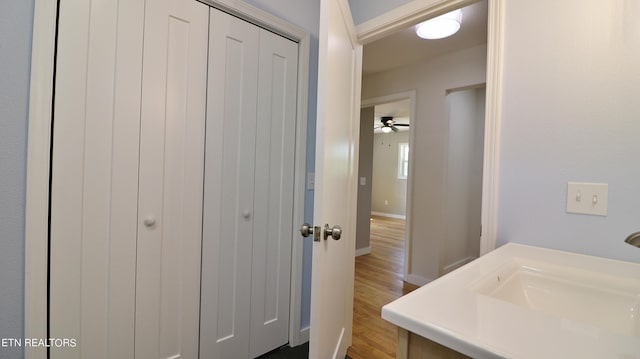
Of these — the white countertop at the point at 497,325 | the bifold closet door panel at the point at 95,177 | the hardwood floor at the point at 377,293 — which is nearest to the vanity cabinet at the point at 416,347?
the white countertop at the point at 497,325

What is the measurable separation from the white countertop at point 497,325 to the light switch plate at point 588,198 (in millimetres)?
273

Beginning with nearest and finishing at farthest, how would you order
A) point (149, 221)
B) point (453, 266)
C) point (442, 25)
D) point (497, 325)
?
point (497, 325)
point (149, 221)
point (442, 25)
point (453, 266)

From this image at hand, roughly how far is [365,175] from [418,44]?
74.9 inches

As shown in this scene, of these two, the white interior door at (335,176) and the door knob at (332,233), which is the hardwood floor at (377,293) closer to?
the white interior door at (335,176)

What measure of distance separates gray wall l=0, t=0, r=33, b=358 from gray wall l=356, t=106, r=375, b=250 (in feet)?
11.0

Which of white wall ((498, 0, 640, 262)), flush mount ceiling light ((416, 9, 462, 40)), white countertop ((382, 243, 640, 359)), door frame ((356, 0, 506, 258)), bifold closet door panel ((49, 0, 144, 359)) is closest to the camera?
white countertop ((382, 243, 640, 359))

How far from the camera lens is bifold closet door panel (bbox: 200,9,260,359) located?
4.49ft

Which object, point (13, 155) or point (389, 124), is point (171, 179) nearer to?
point (13, 155)

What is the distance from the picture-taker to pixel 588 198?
93 cm

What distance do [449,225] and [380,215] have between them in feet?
15.6

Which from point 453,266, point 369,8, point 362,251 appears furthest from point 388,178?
point 369,8

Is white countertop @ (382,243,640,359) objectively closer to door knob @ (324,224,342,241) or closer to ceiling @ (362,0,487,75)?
door knob @ (324,224,342,241)

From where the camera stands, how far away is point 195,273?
133 centimetres

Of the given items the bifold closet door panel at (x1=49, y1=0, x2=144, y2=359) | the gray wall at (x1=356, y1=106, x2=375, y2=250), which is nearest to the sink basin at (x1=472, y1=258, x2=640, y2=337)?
the bifold closet door panel at (x1=49, y1=0, x2=144, y2=359)
